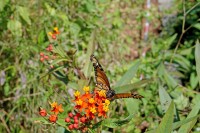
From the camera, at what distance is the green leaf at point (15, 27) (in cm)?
345

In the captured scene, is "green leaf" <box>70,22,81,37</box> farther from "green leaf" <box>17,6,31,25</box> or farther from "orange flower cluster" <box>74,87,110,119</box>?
"orange flower cluster" <box>74,87,110,119</box>

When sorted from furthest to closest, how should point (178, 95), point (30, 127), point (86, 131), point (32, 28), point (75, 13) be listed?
point (75, 13), point (32, 28), point (30, 127), point (178, 95), point (86, 131)

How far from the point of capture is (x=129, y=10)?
6043 millimetres

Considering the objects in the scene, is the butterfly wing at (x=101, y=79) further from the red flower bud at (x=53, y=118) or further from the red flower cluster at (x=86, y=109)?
the red flower bud at (x=53, y=118)

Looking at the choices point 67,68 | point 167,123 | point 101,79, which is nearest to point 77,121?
point 101,79

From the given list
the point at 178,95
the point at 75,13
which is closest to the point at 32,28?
the point at 75,13

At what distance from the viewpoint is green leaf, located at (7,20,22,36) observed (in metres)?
3.45

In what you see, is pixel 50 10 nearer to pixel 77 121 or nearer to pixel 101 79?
pixel 101 79

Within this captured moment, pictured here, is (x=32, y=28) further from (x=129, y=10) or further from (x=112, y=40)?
(x=129, y=10)

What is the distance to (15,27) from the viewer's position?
3.47 m

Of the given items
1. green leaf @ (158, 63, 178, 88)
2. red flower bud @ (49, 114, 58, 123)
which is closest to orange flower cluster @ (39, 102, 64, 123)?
red flower bud @ (49, 114, 58, 123)

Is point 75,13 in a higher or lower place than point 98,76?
higher

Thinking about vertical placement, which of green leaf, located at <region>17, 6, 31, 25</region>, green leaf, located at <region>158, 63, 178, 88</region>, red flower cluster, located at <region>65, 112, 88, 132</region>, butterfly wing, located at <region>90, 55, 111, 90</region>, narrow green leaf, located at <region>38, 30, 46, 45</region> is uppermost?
green leaf, located at <region>17, 6, 31, 25</region>

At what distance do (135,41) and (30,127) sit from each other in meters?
3.17
